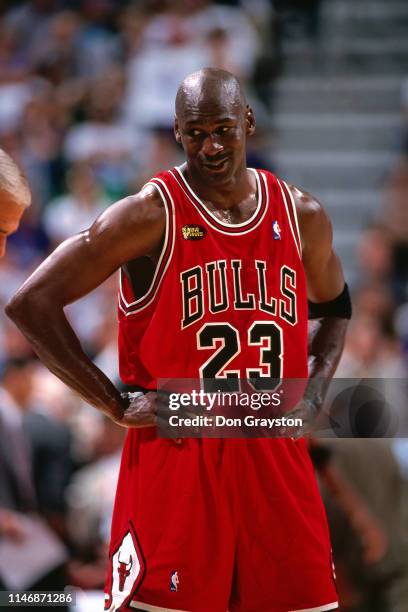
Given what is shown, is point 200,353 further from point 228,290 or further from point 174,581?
point 174,581

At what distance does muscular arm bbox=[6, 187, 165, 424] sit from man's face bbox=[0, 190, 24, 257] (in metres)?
0.15

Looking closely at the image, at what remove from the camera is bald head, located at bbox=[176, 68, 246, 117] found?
325 centimetres

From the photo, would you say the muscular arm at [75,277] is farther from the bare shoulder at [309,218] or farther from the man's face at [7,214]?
the bare shoulder at [309,218]

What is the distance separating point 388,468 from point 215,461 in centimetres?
223

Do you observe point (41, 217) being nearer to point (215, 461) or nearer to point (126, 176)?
point (126, 176)

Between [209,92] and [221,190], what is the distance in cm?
31

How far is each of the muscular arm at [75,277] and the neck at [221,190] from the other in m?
0.19

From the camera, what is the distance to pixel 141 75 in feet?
32.1

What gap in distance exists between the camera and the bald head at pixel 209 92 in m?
3.25

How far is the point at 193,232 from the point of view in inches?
130

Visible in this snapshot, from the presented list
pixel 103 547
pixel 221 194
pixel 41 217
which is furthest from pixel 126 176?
pixel 221 194

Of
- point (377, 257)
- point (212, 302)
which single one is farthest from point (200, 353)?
point (377, 257)

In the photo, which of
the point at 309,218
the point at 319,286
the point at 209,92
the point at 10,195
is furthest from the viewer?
the point at 319,286

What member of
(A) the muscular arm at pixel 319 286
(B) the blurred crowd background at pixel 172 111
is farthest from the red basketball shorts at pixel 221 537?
(B) the blurred crowd background at pixel 172 111
